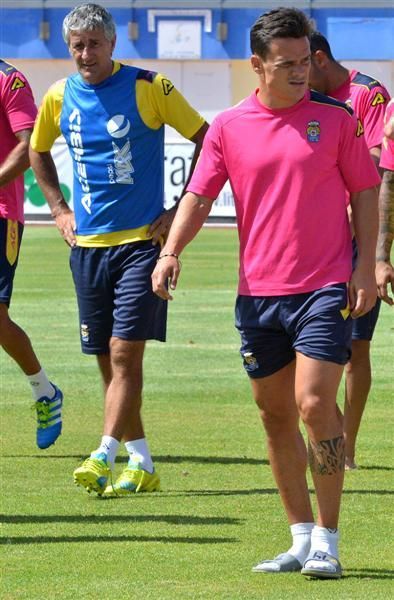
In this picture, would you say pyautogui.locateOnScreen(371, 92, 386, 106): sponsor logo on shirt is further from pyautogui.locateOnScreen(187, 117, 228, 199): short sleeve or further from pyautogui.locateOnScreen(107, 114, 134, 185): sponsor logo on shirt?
pyautogui.locateOnScreen(187, 117, 228, 199): short sleeve

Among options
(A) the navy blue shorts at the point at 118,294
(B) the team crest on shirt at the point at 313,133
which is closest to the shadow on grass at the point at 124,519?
(A) the navy blue shorts at the point at 118,294

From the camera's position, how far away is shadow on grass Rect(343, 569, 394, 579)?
20.1ft

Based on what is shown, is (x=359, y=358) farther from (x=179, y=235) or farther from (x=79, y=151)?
(x=179, y=235)

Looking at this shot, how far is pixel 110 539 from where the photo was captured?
696 cm

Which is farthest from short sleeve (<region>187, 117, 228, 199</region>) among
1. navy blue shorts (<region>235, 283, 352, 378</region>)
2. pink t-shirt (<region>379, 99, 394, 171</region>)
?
pink t-shirt (<region>379, 99, 394, 171</region>)

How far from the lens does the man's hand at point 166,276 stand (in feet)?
20.4

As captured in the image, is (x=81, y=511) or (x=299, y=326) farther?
(x=81, y=511)

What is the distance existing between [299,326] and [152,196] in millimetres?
2376

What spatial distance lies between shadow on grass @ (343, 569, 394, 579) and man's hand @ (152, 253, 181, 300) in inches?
51.0

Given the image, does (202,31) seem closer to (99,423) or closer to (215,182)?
(99,423)

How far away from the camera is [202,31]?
50.9 meters

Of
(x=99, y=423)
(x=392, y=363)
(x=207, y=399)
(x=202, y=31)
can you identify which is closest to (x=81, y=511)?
(x=99, y=423)

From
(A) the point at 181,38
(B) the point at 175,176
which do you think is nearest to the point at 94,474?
(B) the point at 175,176

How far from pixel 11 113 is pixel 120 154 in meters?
1.24
